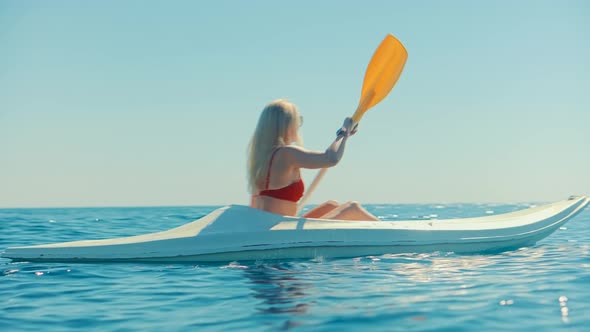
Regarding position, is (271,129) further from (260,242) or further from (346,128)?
(260,242)

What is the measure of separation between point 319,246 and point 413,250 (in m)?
0.88

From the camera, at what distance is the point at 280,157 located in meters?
4.92

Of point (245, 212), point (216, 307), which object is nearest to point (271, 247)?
point (245, 212)

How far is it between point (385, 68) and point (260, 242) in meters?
2.45

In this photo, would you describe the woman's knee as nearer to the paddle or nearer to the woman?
the woman

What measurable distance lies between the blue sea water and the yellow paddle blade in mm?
1873

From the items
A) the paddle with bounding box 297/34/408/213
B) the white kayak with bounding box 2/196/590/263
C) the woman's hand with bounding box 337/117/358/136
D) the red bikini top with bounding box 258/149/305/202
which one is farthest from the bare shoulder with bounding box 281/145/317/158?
the paddle with bounding box 297/34/408/213

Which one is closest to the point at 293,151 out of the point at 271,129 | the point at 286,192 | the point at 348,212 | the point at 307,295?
the point at 271,129

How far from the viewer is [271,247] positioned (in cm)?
488

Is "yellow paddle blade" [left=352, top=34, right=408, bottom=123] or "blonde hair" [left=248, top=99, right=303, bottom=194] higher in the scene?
"yellow paddle blade" [left=352, top=34, right=408, bottom=123]

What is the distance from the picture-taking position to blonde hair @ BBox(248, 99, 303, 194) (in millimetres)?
4938

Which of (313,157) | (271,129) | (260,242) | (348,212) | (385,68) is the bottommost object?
(260,242)

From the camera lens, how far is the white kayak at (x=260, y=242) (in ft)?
15.6

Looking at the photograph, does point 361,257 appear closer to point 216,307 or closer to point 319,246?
point 319,246
